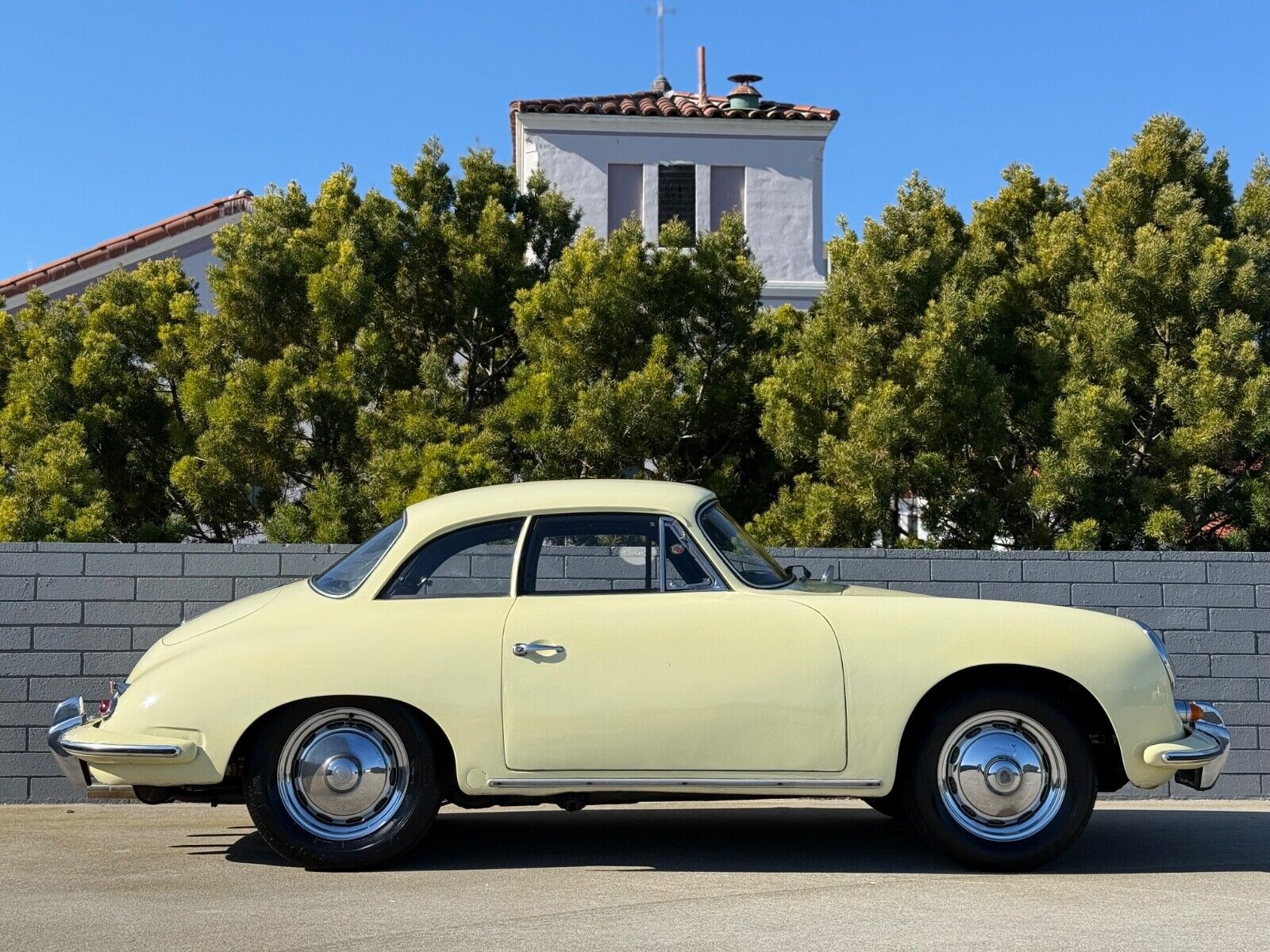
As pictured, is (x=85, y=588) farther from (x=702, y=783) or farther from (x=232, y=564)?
(x=702, y=783)

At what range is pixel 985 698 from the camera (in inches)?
225

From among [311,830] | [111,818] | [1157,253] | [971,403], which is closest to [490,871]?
[311,830]

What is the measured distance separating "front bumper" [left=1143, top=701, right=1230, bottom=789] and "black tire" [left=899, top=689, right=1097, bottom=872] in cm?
29

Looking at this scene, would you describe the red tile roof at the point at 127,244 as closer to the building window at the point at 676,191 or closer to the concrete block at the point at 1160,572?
the building window at the point at 676,191

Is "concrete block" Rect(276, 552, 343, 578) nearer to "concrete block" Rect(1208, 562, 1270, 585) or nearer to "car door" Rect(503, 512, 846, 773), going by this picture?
"car door" Rect(503, 512, 846, 773)

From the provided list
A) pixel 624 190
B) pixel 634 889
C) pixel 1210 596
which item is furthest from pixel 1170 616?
pixel 624 190

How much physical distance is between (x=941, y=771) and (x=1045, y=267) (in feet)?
22.4

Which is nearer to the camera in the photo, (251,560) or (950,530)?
(251,560)

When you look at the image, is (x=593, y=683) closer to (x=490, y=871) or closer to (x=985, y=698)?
(x=490, y=871)

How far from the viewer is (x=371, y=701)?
18.9 ft

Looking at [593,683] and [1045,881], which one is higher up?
[593,683]

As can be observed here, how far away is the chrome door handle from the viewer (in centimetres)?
573

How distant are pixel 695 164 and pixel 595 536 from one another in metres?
16.3

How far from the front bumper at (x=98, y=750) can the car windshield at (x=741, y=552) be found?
2.24 m
